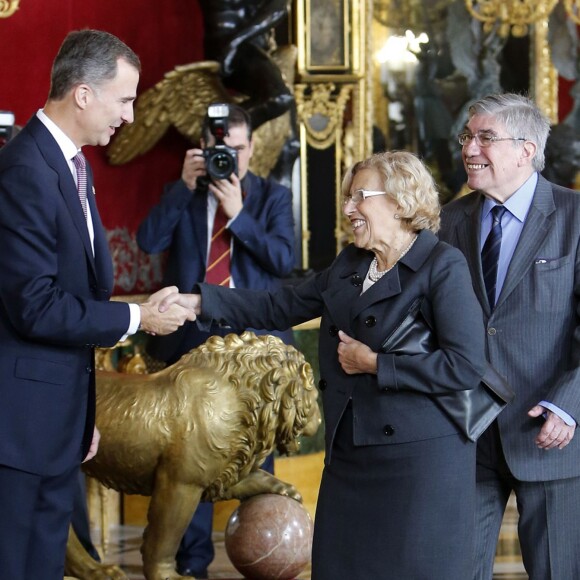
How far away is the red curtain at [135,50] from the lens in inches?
221

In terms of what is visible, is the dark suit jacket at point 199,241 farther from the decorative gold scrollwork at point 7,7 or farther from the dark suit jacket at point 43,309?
the dark suit jacket at point 43,309

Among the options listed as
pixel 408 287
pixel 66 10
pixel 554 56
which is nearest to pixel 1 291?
pixel 408 287

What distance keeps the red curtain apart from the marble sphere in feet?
6.89

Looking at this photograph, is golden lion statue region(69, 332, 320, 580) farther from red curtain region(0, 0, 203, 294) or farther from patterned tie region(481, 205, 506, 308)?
red curtain region(0, 0, 203, 294)

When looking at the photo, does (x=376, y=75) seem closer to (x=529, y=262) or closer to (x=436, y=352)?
(x=529, y=262)

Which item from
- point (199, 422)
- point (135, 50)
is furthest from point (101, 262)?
point (135, 50)

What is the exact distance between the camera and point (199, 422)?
14.0 feet

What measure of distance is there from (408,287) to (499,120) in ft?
2.43

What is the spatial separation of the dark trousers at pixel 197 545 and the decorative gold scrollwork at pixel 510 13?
3694mm

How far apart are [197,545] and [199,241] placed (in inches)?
53.3

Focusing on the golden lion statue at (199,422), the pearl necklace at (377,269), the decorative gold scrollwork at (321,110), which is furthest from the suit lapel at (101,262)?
the decorative gold scrollwork at (321,110)

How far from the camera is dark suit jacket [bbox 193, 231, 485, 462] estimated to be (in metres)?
3.19

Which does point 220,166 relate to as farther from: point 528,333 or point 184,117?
point 528,333

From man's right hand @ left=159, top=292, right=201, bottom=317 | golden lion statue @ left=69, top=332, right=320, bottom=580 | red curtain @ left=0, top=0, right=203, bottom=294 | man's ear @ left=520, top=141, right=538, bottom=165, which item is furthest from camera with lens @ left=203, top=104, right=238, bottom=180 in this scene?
man's ear @ left=520, top=141, right=538, bottom=165
